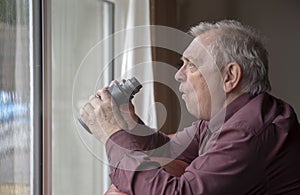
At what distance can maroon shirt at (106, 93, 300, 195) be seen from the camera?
3.27 ft

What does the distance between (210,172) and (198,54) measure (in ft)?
1.09

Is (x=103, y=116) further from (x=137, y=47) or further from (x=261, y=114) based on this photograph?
(x=137, y=47)

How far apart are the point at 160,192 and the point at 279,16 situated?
2622 millimetres

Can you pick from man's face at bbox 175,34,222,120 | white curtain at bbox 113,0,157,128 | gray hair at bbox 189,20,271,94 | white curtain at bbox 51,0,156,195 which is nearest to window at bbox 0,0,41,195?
white curtain at bbox 51,0,156,195

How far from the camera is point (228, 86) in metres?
1.16

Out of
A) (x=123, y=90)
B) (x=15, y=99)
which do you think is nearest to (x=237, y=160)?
(x=123, y=90)

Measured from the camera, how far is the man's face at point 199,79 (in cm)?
118

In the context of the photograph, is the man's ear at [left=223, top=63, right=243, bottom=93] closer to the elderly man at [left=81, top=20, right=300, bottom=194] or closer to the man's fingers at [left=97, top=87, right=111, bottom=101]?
the elderly man at [left=81, top=20, right=300, bottom=194]

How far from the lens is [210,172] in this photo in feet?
3.28

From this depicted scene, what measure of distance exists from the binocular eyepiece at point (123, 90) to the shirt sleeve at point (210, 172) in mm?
163

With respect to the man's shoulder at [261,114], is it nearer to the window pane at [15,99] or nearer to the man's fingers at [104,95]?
the man's fingers at [104,95]

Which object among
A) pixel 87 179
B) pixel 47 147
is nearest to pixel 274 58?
pixel 87 179

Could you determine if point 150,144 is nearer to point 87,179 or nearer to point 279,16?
point 87,179

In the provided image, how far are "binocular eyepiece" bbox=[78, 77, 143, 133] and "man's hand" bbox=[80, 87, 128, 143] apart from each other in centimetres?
2
